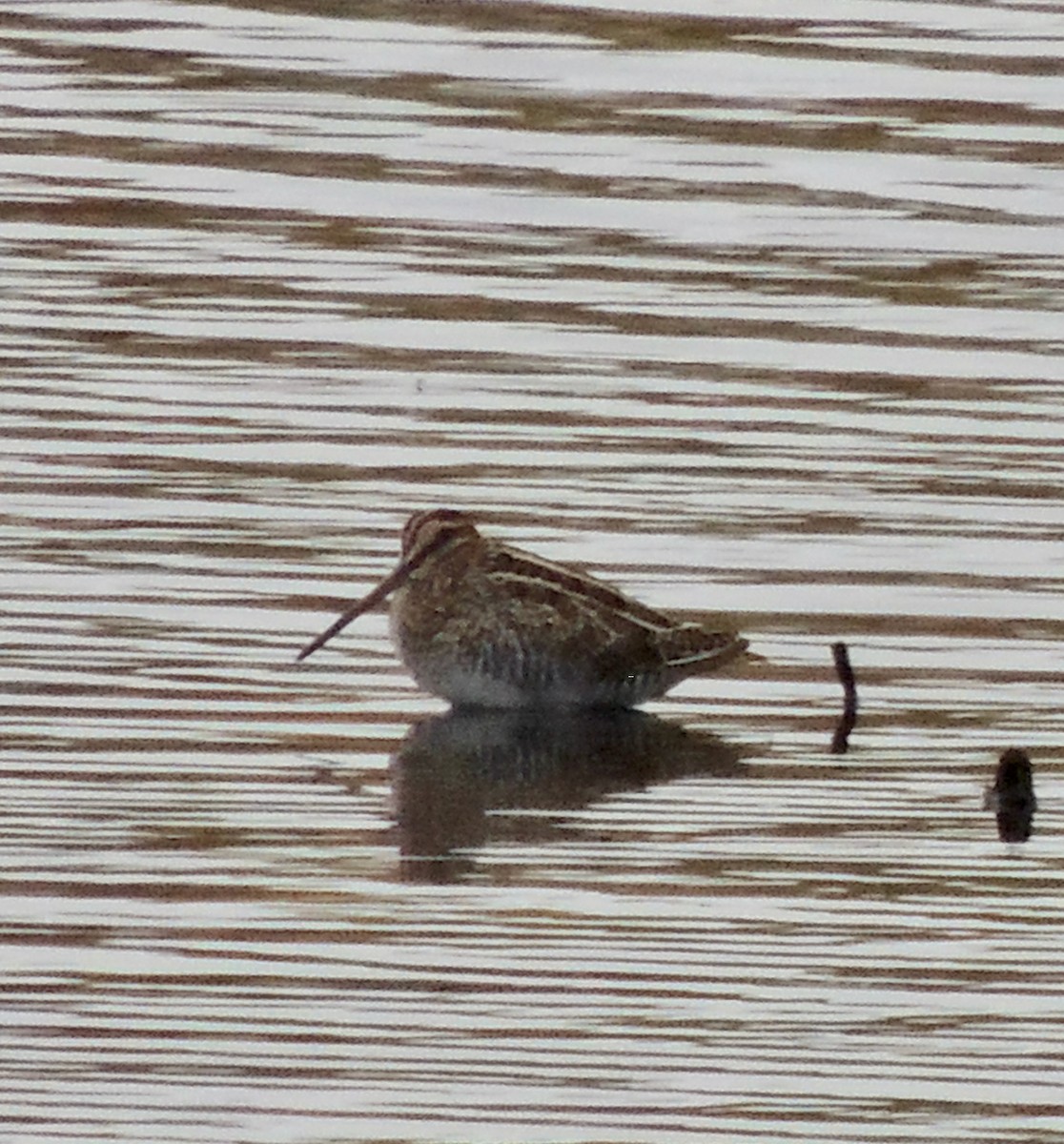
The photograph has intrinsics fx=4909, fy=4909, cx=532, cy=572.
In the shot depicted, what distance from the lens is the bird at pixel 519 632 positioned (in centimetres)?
1227

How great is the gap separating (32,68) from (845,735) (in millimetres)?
9846

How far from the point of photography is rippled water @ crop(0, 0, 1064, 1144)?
30.1 feet

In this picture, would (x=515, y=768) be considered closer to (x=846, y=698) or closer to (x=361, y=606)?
(x=846, y=698)

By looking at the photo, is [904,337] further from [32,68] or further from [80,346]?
[32,68]

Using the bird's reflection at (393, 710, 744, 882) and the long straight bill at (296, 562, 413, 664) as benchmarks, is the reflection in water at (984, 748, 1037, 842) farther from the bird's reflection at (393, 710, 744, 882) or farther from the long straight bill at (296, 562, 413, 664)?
the long straight bill at (296, 562, 413, 664)

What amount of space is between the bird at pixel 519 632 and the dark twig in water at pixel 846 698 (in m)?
0.39

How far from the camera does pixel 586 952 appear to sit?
9.82 metres

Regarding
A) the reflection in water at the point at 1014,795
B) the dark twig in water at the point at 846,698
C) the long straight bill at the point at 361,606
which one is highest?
the long straight bill at the point at 361,606

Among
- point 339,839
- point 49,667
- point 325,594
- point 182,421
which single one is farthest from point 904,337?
point 339,839

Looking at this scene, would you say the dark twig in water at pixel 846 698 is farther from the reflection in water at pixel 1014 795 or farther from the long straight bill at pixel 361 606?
the long straight bill at pixel 361 606

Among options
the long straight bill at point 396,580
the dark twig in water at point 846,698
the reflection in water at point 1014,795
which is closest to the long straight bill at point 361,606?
the long straight bill at point 396,580

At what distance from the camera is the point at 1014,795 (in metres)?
11.0

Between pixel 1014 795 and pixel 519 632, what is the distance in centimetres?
194

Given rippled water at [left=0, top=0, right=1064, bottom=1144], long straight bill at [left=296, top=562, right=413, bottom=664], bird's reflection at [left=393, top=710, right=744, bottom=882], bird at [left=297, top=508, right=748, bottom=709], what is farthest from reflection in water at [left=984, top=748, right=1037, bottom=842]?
long straight bill at [left=296, top=562, right=413, bottom=664]
